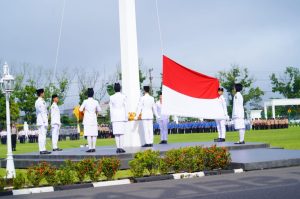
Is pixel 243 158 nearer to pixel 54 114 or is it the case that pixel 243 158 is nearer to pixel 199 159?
pixel 199 159

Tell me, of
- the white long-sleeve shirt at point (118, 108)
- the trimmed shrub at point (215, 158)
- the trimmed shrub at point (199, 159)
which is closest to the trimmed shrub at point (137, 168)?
the trimmed shrub at point (199, 159)

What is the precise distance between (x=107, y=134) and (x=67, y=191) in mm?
34893

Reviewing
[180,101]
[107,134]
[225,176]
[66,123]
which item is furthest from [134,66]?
[66,123]

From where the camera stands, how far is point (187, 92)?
40.1 ft

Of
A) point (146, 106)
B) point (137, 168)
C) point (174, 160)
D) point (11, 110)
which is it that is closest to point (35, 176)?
point (137, 168)

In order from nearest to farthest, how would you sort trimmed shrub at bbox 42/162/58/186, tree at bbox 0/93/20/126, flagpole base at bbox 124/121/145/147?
trimmed shrub at bbox 42/162/58/186 < flagpole base at bbox 124/121/145/147 < tree at bbox 0/93/20/126

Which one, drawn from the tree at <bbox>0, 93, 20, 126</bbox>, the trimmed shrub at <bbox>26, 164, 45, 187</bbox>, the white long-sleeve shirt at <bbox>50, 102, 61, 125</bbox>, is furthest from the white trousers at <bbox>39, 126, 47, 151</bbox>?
the tree at <bbox>0, 93, 20, 126</bbox>

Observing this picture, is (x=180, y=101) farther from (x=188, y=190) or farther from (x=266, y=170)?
(x=188, y=190)

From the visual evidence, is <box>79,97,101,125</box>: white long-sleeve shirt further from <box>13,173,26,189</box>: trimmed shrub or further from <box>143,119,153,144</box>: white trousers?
<box>13,173,26,189</box>: trimmed shrub

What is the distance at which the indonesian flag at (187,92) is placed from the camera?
12148 millimetres

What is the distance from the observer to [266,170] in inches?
435

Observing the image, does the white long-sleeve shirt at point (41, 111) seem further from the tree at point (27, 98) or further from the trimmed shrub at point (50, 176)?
the tree at point (27, 98)

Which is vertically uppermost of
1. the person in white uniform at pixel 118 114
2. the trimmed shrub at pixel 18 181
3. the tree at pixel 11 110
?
the tree at pixel 11 110

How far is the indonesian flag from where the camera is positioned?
1215 cm
